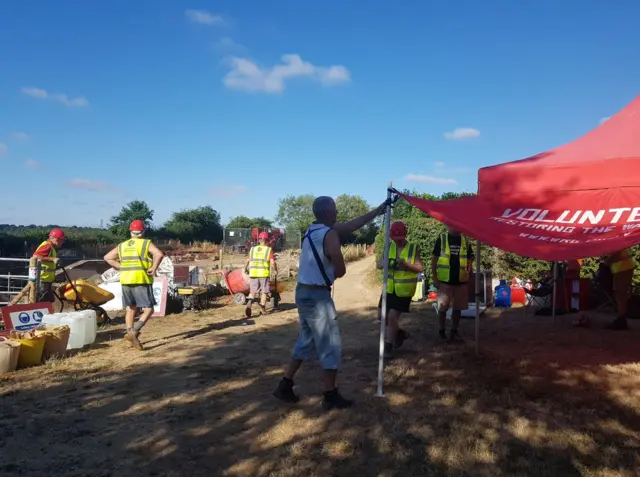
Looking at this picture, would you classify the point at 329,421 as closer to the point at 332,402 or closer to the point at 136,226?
the point at 332,402

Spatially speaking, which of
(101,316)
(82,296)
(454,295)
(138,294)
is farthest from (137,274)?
(454,295)

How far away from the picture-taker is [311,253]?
433 cm

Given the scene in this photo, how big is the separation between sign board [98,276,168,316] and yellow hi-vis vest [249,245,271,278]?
6.55 ft

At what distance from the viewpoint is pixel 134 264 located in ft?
22.3

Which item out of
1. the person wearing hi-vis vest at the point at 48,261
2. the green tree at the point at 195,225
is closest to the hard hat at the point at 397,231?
the person wearing hi-vis vest at the point at 48,261

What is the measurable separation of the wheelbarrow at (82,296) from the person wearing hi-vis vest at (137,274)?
2.49 m

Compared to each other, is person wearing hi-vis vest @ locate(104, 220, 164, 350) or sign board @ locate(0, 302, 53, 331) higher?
person wearing hi-vis vest @ locate(104, 220, 164, 350)

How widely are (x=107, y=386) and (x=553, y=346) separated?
5785mm

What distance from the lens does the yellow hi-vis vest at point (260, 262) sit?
9867mm

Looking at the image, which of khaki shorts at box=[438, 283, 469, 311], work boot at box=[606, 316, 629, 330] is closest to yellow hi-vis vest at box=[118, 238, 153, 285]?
khaki shorts at box=[438, 283, 469, 311]

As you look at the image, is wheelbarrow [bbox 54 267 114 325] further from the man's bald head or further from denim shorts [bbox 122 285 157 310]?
the man's bald head

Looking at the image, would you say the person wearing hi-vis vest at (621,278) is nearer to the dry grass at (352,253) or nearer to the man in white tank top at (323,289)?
the man in white tank top at (323,289)

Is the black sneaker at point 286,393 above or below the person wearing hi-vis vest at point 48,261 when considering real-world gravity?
below

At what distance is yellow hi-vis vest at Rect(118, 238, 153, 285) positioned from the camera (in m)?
6.80
